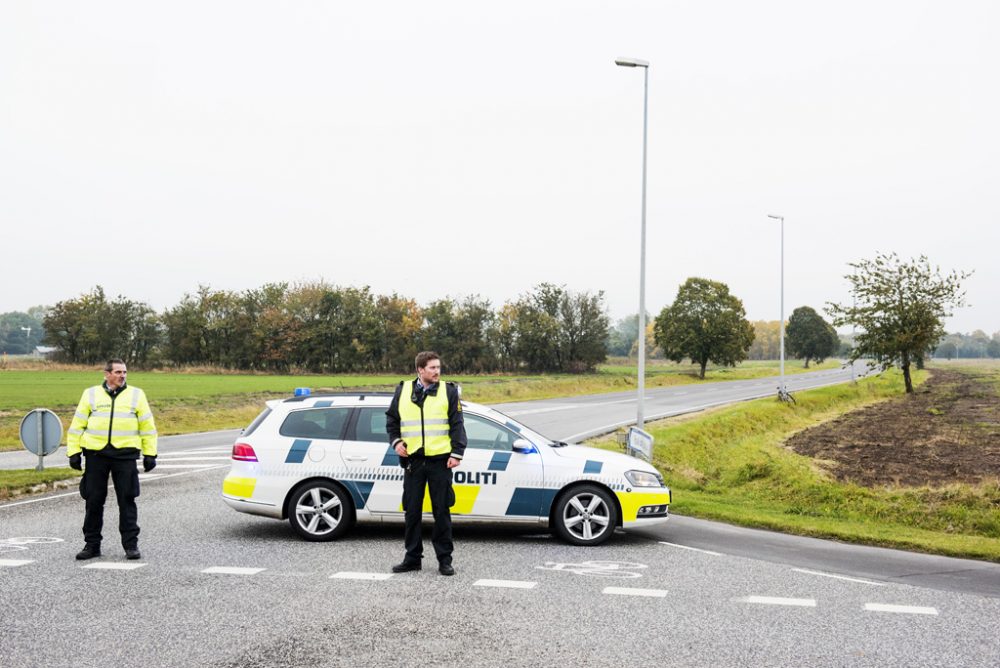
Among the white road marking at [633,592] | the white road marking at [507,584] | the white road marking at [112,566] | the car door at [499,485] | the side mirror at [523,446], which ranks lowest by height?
the white road marking at [112,566]

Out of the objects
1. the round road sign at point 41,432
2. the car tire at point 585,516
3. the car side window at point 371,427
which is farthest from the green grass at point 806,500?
the round road sign at point 41,432

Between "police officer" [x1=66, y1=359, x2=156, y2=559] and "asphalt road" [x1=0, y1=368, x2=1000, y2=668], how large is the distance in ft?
0.96

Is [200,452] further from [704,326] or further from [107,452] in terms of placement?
[704,326]

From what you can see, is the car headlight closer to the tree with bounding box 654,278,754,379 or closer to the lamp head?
the lamp head

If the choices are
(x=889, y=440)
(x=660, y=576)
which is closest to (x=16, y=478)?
(x=660, y=576)

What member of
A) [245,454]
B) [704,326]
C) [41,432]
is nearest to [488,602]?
[245,454]

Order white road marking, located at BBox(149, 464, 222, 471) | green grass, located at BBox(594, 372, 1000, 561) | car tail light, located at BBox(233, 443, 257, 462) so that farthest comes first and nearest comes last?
white road marking, located at BBox(149, 464, 222, 471) < green grass, located at BBox(594, 372, 1000, 561) < car tail light, located at BBox(233, 443, 257, 462)

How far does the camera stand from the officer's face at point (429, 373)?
7.53 m

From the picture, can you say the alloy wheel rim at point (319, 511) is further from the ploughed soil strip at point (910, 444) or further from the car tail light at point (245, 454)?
the ploughed soil strip at point (910, 444)

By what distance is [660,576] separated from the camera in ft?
24.6

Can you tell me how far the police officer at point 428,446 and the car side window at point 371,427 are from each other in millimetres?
1421

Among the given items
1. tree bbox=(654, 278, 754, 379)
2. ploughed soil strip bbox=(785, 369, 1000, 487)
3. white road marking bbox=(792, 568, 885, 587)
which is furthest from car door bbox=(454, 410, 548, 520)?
tree bbox=(654, 278, 754, 379)

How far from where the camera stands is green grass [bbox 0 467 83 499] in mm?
12289

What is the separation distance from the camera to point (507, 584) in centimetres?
709
